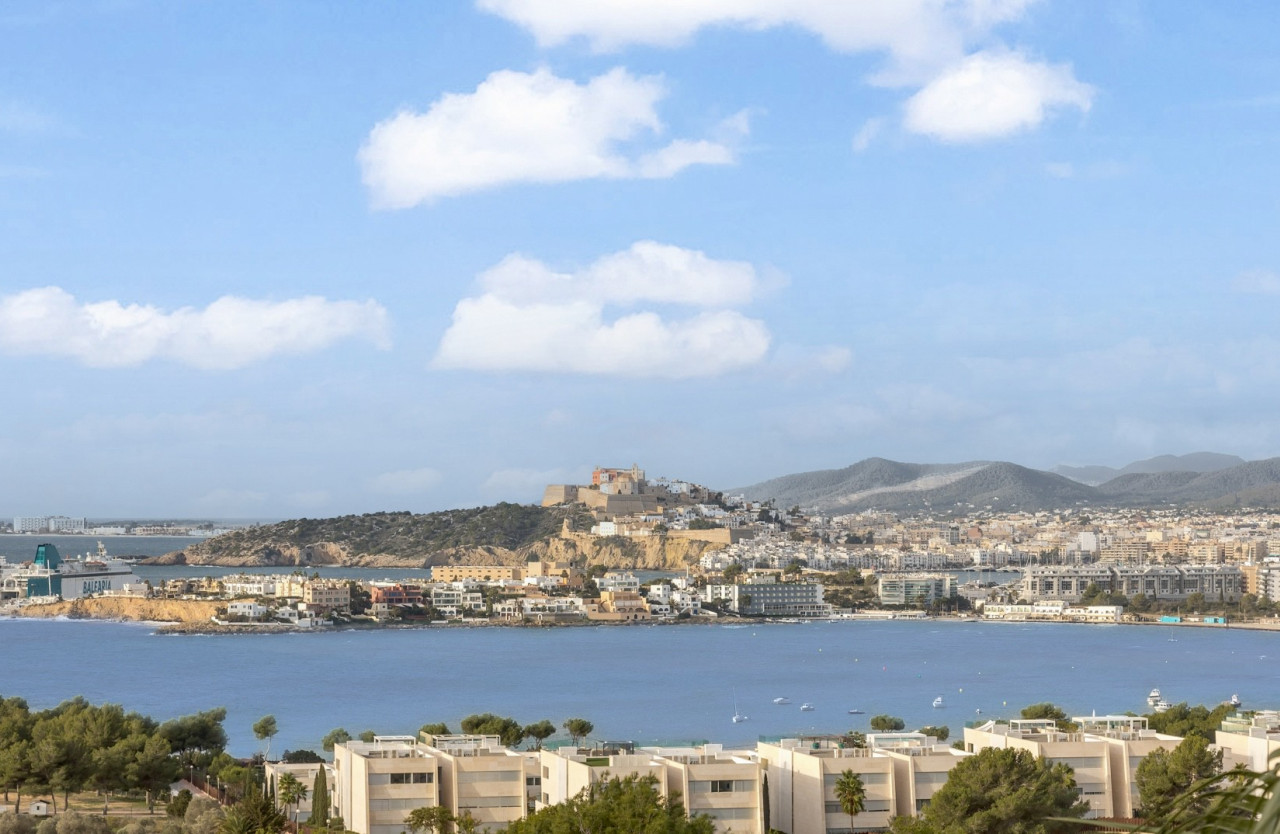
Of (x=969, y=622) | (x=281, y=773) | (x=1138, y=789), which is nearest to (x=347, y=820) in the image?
(x=281, y=773)

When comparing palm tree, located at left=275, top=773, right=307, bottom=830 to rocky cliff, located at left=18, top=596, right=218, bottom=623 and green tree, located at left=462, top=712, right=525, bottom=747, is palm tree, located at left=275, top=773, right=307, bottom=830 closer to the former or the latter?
green tree, located at left=462, top=712, right=525, bottom=747

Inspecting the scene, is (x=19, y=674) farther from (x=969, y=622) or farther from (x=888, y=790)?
(x=969, y=622)

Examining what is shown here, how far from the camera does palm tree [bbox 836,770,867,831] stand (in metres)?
13.7

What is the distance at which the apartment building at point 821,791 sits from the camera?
13820 mm

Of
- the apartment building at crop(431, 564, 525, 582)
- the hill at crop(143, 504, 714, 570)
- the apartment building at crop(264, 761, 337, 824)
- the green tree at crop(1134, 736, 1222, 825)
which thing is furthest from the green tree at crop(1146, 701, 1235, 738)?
the hill at crop(143, 504, 714, 570)

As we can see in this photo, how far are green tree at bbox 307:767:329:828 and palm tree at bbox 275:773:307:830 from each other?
644 mm

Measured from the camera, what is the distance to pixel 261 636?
2125 inches

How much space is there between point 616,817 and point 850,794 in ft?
12.1

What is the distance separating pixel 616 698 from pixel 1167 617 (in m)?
37.6

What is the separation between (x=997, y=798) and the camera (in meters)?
12.8

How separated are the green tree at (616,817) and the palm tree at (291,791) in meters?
4.91

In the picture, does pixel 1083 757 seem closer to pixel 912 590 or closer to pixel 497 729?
pixel 497 729

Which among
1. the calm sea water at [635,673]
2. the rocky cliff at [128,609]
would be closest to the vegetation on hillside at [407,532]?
the rocky cliff at [128,609]

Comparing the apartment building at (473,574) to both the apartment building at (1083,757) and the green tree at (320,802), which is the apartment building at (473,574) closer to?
the green tree at (320,802)
